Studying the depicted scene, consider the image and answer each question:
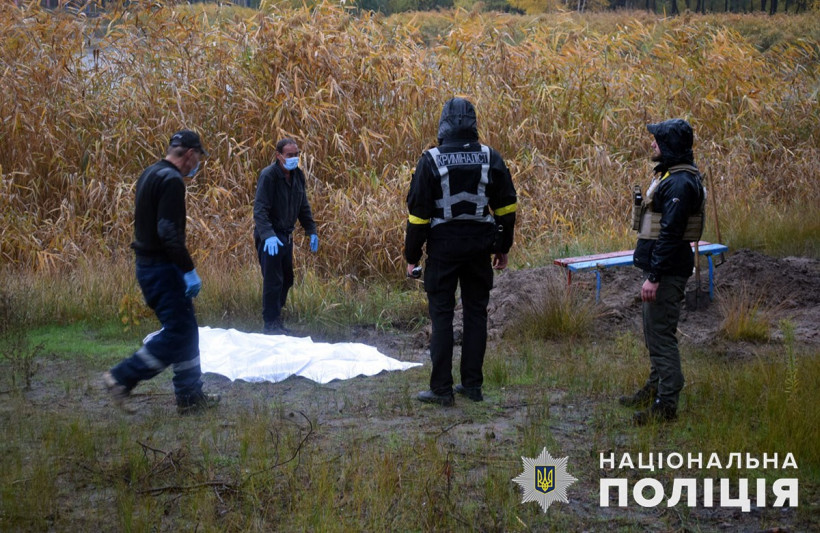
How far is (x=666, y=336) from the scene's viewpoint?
5500 mm

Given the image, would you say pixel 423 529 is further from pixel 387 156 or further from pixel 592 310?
pixel 387 156

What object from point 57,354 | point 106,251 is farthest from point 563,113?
point 57,354

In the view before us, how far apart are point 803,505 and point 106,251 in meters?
8.84

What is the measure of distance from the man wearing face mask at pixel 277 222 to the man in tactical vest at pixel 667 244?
385 cm

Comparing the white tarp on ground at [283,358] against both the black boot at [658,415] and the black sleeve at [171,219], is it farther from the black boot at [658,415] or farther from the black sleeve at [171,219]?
the black boot at [658,415]

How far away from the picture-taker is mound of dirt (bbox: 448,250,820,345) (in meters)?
8.26

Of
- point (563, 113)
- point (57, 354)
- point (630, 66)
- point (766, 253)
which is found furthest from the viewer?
point (630, 66)

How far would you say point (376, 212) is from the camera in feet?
35.2

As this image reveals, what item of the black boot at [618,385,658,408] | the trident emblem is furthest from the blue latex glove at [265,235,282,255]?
the trident emblem

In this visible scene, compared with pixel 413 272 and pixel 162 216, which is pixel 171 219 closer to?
pixel 162 216

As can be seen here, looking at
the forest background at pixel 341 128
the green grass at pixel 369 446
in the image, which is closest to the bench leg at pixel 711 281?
the forest background at pixel 341 128

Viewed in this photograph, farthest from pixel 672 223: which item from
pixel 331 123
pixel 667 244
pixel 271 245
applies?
pixel 331 123

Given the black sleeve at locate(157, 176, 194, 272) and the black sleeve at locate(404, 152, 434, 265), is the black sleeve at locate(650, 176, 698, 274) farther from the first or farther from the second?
the black sleeve at locate(157, 176, 194, 272)

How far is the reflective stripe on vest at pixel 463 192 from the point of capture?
5.86m
